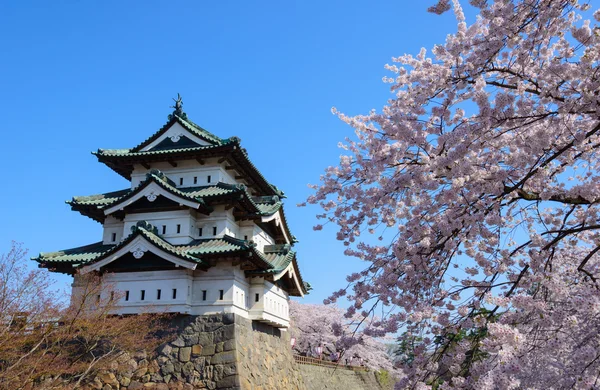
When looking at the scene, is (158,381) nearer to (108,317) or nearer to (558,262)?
(108,317)

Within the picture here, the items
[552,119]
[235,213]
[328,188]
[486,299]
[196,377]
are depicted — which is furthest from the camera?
[235,213]

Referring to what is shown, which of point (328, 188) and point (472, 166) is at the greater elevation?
point (328, 188)

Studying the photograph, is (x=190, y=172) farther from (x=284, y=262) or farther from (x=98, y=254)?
(x=284, y=262)

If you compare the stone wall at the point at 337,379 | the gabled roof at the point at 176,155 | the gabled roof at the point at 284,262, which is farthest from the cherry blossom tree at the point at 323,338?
the gabled roof at the point at 176,155

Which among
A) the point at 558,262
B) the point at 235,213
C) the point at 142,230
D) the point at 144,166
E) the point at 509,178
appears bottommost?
the point at 558,262

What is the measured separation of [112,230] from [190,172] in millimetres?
3115

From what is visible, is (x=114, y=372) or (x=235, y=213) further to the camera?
(x=235, y=213)

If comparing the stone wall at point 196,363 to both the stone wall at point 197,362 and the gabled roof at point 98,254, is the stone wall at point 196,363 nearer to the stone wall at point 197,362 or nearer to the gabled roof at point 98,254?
the stone wall at point 197,362

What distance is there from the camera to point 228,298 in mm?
13195

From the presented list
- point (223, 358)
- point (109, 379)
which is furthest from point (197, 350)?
point (109, 379)

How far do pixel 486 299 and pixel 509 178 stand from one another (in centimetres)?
164

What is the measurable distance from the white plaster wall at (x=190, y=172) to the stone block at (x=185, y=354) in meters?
5.13

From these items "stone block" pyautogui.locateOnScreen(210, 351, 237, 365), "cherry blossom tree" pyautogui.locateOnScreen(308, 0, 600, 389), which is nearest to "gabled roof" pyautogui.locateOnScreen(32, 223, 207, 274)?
"stone block" pyautogui.locateOnScreen(210, 351, 237, 365)

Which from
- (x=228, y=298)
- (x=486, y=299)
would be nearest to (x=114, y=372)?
(x=228, y=298)
